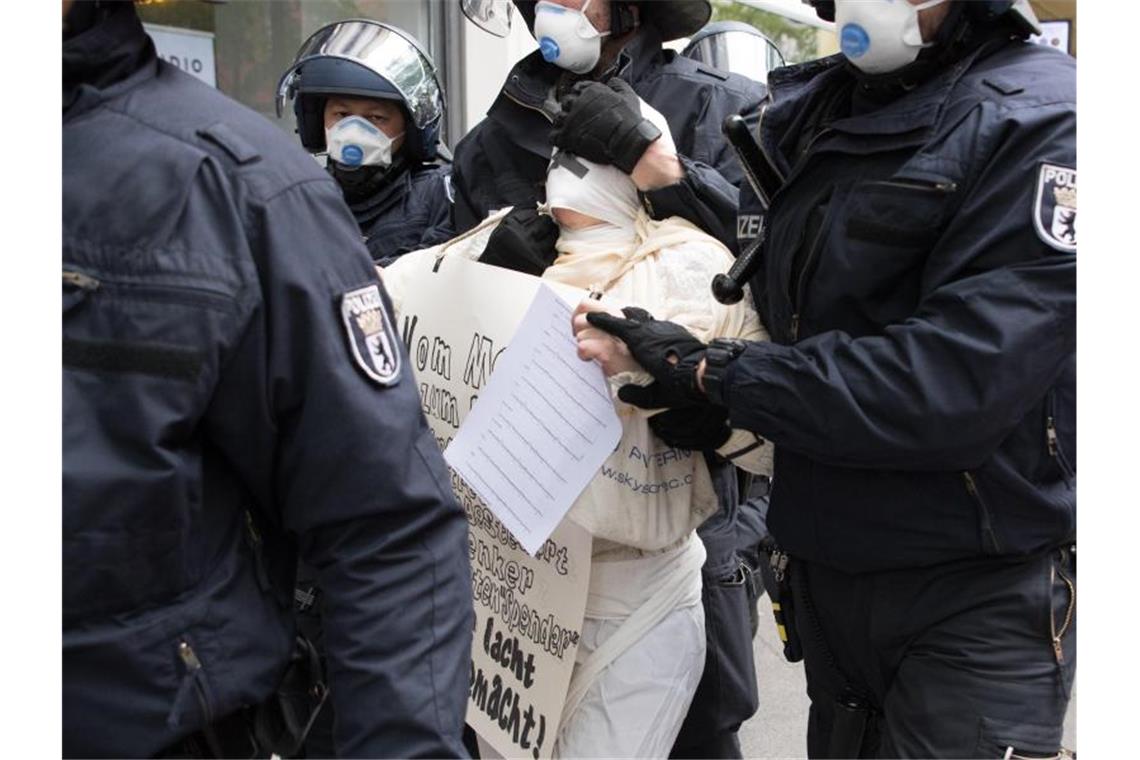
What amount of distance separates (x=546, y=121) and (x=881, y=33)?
1245mm

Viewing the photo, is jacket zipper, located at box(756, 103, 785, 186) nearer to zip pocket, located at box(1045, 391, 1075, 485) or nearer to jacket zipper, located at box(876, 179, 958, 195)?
jacket zipper, located at box(876, 179, 958, 195)

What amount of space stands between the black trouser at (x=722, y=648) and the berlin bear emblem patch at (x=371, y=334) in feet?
4.80

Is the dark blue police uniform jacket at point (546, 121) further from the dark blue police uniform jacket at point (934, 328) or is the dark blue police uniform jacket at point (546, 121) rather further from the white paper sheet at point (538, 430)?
the dark blue police uniform jacket at point (934, 328)

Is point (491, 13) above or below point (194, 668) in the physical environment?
above

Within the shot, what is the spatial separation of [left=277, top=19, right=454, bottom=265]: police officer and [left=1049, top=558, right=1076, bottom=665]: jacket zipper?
203 centimetres

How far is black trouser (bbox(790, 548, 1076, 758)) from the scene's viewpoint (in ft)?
7.42

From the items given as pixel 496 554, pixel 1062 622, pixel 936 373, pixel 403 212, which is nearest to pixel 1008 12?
pixel 936 373

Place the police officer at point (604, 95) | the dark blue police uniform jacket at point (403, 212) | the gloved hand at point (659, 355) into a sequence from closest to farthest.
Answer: the gloved hand at point (659, 355)
the police officer at point (604, 95)
the dark blue police uniform jacket at point (403, 212)

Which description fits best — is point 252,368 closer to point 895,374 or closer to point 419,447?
point 419,447

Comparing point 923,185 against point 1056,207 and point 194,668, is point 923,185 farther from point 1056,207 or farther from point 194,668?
point 194,668

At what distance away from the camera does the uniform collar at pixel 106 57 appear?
1.59 meters

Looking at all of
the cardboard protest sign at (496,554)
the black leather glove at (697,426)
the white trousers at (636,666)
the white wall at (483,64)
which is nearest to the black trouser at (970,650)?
the black leather glove at (697,426)

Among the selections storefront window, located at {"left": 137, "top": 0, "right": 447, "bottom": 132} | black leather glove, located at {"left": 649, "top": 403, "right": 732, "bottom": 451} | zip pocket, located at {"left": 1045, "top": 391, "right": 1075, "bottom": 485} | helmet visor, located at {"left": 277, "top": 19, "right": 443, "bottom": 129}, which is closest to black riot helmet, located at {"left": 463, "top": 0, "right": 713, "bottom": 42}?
helmet visor, located at {"left": 277, "top": 19, "right": 443, "bottom": 129}

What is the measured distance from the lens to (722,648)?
3.09m
